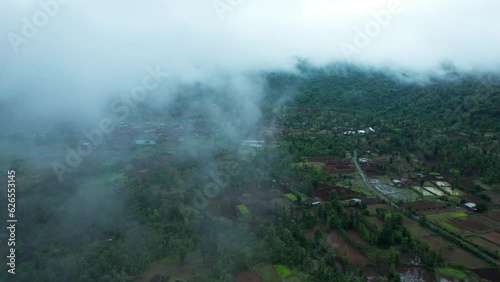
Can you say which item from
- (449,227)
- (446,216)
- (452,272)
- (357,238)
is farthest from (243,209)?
(446,216)

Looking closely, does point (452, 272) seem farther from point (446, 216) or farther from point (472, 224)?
point (446, 216)

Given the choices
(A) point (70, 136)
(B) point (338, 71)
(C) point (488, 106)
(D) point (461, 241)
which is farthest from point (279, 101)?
(D) point (461, 241)

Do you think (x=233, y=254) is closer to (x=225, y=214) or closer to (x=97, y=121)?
(x=225, y=214)

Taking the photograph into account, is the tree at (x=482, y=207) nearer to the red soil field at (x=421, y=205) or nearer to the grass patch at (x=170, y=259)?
the red soil field at (x=421, y=205)

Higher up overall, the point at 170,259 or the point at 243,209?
the point at 243,209

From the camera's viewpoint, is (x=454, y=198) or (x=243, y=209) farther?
(x=454, y=198)

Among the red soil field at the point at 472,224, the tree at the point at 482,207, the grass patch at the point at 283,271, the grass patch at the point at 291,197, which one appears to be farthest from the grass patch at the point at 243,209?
the tree at the point at 482,207

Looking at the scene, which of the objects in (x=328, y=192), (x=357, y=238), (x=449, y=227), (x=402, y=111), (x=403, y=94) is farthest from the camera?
(x=403, y=94)

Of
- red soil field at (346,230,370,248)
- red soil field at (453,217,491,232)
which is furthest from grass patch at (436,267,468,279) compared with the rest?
red soil field at (453,217,491,232)
